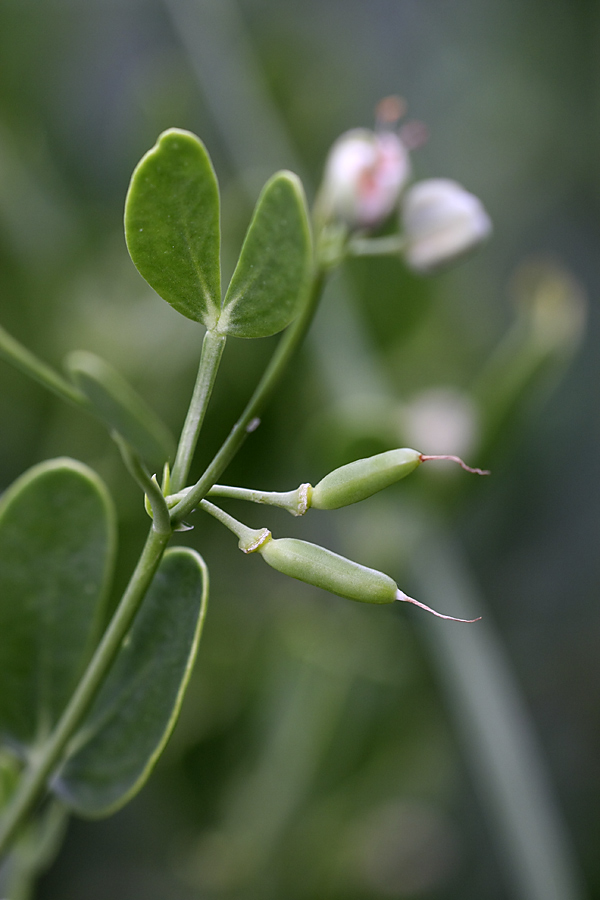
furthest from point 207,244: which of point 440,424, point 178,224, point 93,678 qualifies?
point 440,424

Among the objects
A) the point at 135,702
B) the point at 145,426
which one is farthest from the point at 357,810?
the point at 145,426

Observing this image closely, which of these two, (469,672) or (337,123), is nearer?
(469,672)

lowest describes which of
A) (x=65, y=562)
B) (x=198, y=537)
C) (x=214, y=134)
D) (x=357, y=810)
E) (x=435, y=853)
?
(x=435, y=853)

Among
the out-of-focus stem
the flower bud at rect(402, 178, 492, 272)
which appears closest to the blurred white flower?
the out-of-focus stem

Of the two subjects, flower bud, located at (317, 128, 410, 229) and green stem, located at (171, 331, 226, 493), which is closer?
green stem, located at (171, 331, 226, 493)

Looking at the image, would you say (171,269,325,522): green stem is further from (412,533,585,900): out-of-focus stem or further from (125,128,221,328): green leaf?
(412,533,585,900): out-of-focus stem

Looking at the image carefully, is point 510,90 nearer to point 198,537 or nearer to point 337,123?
point 337,123
